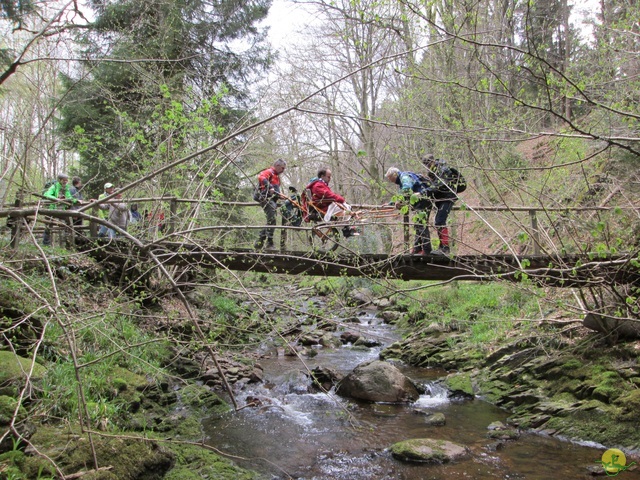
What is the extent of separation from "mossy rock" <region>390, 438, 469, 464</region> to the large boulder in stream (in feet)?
5.63

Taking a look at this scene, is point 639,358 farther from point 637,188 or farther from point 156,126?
point 156,126

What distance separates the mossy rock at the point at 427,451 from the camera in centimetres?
527

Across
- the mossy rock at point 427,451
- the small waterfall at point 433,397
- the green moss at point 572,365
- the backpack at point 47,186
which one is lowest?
the small waterfall at point 433,397

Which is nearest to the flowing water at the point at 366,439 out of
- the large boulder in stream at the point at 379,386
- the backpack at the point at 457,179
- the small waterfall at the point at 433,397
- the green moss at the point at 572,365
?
the small waterfall at the point at 433,397

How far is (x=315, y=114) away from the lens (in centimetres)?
1209

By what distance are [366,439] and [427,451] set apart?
891 mm

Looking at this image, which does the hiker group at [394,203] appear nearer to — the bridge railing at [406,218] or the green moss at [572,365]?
the bridge railing at [406,218]

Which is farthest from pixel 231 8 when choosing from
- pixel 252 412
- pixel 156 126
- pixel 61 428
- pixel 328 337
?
pixel 61 428

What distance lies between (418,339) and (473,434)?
4.37 metres

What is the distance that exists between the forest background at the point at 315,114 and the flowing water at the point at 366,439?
176 cm

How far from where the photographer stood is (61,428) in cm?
451

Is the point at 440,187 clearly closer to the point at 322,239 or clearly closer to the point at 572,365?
the point at 322,239

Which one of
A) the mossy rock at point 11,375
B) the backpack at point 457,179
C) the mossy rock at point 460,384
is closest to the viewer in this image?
the mossy rock at point 11,375

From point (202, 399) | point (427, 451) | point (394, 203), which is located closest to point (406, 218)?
point (394, 203)
